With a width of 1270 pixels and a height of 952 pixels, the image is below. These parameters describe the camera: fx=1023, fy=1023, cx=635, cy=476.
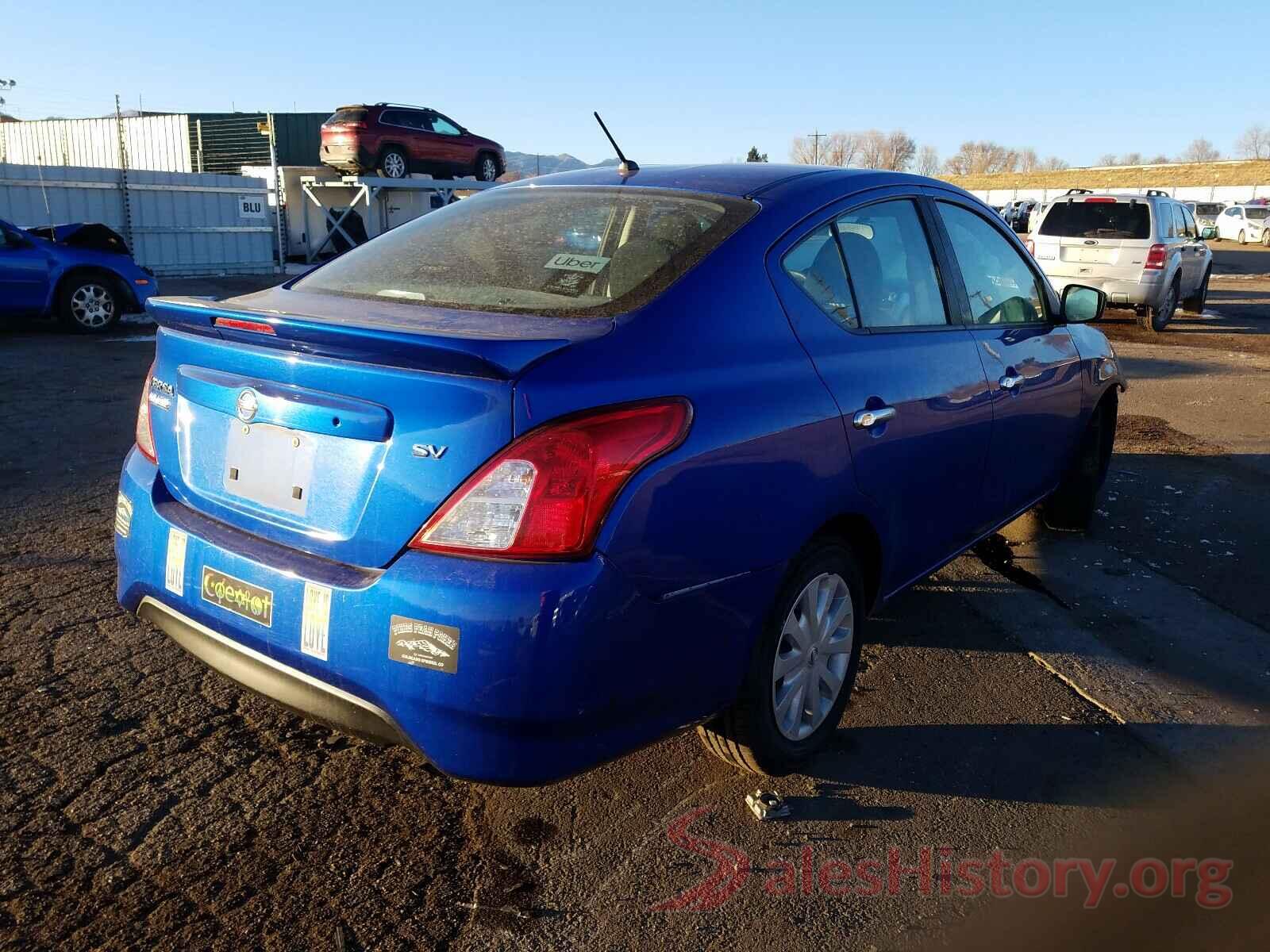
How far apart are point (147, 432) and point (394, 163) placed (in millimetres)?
21495

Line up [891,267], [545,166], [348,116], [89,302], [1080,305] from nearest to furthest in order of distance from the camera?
[891,267], [1080,305], [89,302], [348,116], [545,166]

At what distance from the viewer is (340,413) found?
7.54 feet

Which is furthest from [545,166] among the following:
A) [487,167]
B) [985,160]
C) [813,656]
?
[985,160]

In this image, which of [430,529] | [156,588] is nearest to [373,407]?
[430,529]

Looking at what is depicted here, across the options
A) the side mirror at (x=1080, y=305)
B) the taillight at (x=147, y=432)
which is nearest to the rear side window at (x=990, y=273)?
the side mirror at (x=1080, y=305)

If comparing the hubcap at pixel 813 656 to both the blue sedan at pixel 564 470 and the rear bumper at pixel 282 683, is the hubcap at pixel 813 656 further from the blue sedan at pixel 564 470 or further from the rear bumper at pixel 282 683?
the rear bumper at pixel 282 683

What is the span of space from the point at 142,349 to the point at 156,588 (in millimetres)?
9664

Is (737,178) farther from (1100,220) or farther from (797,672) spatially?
(1100,220)

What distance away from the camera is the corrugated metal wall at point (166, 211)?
18641mm

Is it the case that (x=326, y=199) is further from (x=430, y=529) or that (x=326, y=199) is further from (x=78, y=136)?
(x=78, y=136)

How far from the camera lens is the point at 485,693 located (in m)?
2.13

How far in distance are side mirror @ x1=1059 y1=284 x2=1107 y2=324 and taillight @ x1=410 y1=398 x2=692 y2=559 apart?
Answer: 319cm

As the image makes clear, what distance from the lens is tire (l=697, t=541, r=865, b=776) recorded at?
8.86 ft

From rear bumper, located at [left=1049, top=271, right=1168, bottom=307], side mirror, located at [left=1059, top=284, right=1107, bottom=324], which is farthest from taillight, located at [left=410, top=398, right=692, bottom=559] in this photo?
rear bumper, located at [left=1049, top=271, right=1168, bottom=307]
